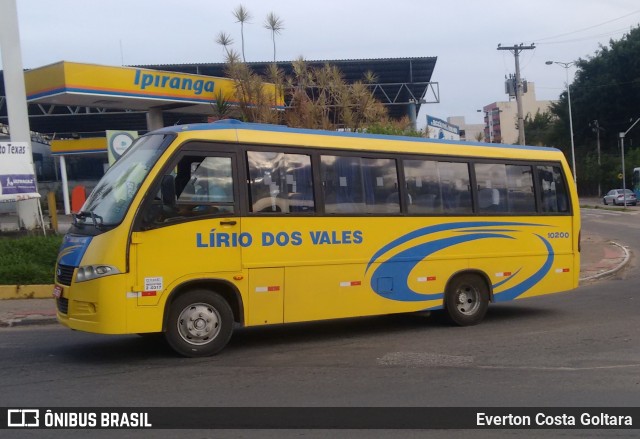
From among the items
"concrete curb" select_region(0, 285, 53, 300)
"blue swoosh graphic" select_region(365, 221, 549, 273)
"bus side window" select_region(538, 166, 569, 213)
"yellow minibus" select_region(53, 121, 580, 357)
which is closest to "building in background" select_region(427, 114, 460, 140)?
"bus side window" select_region(538, 166, 569, 213)

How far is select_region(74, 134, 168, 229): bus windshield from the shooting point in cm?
801

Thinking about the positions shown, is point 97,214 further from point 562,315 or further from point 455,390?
point 562,315

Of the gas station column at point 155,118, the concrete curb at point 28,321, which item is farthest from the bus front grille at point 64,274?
the gas station column at point 155,118

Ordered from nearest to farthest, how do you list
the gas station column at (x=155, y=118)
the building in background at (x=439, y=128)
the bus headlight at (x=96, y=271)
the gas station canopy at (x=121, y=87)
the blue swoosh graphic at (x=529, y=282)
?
the bus headlight at (x=96, y=271)
the blue swoosh graphic at (x=529, y=282)
the gas station canopy at (x=121, y=87)
the gas station column at (x=155, y=118)
the building in background at (x=439, y=128)

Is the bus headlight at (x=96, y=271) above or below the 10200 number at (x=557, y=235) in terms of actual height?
above

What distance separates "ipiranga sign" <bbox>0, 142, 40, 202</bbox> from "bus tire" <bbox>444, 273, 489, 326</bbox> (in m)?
10.9

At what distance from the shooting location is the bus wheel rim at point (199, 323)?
828 centimetres

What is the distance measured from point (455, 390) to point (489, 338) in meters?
3.13

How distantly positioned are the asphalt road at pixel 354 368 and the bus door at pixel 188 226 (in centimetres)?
106

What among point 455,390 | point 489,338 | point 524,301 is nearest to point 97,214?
point 455,390

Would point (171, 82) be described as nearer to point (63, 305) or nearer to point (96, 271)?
point (63, 305)

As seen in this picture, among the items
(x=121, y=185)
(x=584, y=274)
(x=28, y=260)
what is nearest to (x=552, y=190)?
(x=584, y=274)

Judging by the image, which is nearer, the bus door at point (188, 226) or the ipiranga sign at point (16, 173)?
the bus door at point (188, 226)

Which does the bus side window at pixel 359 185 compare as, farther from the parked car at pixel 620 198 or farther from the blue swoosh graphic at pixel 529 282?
the parked car at pixel 620 198
